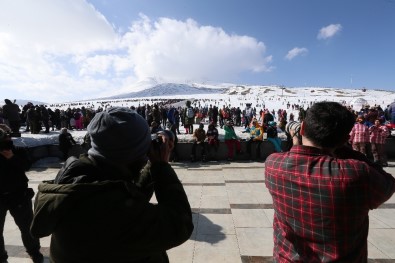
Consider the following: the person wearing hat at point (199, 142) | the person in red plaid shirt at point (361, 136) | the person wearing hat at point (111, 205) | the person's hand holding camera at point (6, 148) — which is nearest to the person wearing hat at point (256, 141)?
the person wearing hat at point (199, 142)

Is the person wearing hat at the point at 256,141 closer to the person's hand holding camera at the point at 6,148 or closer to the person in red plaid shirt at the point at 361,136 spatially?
the person in red plaid shirt at the point at 361,136

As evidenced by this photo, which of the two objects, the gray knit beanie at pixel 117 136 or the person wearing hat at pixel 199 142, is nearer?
the gray knit beanie at pixel 117 136

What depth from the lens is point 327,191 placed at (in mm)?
1477

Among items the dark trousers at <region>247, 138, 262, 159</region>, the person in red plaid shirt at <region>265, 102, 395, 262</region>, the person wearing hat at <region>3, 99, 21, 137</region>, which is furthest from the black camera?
the person wearing hat at <region>3, 99, 21, 137</region>

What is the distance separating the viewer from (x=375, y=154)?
8852mm

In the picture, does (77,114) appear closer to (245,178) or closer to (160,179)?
(245,178)

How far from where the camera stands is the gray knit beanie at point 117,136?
1246 millimetres

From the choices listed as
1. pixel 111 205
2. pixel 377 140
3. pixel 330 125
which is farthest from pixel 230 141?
pixel 111 205

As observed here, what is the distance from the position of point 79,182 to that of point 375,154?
978 centimetres

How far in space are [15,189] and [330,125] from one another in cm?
348

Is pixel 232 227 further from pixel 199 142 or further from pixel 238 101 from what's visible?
pixel 238 101

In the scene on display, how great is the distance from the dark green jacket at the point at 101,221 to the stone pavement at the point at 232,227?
→ 2759mm

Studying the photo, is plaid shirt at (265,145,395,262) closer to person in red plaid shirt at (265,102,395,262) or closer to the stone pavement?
person in red plaid shirt at (265,102,395,262)

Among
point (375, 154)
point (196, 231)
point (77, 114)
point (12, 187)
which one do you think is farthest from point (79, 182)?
point (77, 114)
